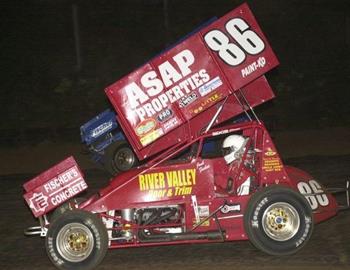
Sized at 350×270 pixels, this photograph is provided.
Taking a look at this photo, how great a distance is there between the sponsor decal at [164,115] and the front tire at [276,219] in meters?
1.23

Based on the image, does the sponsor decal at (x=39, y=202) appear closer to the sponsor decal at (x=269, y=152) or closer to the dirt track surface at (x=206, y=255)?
the dirt track surface at (x=206, y=255)

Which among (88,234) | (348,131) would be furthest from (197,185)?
(348,131)

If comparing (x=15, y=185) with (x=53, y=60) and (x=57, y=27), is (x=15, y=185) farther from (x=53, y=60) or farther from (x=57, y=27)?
(x=57, y=27)

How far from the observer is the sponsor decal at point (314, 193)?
7.27 meters

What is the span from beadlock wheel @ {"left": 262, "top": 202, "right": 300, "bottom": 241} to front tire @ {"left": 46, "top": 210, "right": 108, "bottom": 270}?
1.68 m

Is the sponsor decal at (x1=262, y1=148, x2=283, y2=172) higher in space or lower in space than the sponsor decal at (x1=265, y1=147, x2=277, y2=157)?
lower

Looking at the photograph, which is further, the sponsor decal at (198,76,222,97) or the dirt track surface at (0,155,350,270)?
the sponsor decal at (198,76,222,97)

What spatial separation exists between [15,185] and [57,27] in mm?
12438

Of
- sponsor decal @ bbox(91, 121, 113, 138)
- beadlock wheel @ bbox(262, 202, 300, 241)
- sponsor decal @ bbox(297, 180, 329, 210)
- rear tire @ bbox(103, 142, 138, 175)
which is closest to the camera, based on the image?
beadlock wheel @ bbox(262, 202, 300, 241)

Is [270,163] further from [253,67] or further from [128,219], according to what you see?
[128,219]

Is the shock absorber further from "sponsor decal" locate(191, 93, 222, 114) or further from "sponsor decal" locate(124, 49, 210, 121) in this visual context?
"sponsor decal" locate(191, 93, 222, 114)

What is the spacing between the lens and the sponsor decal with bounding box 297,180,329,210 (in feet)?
23.8

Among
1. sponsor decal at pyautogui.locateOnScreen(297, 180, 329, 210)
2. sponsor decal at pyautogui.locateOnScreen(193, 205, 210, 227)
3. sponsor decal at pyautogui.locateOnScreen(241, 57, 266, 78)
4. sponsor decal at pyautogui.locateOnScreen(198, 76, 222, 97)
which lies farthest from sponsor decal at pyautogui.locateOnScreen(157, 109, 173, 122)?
sponsor decal at pyautogui.locateOnScreen(297, 180, 329, 210)

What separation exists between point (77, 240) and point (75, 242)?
3cm
